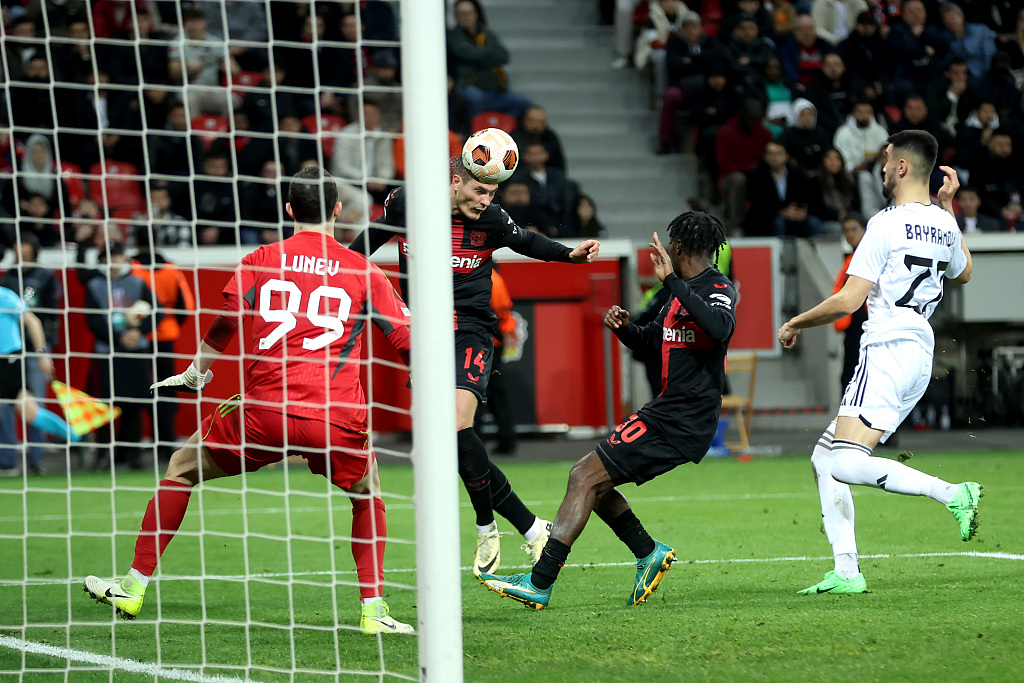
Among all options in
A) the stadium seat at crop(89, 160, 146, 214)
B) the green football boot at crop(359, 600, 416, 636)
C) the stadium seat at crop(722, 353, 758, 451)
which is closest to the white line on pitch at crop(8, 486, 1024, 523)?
the stadium seat at crop(722, 353, 758, 451)

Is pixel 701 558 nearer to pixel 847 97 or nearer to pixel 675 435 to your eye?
pixel 675 435

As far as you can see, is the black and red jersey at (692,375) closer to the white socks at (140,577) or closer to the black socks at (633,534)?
the black socks at (633,534)

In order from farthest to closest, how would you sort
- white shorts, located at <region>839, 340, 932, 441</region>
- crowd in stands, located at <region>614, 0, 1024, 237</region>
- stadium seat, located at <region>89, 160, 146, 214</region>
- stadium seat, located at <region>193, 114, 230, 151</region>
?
crowd in stands, located at <region>614, 0, 1024, 237</region> → stadium seat, located at <region>193, 114, 230, 151</region> → stadium seat, located at <region>89, 160, 146, 214</region> → white shorts, located at <region>839, 340, 932, 441</region>

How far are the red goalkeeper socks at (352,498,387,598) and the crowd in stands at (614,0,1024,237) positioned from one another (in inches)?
439

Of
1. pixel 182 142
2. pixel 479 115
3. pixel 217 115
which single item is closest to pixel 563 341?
pixel 479 115

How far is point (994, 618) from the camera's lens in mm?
4691

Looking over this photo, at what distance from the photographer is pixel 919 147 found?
5340mm

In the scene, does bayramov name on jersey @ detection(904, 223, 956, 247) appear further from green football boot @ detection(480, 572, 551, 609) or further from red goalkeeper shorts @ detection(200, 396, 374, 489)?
red goalkeeper shorts @ detection(200, 396, 374, 489)

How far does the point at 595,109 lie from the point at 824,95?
3.59 m

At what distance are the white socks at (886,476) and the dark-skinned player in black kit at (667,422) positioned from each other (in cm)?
62

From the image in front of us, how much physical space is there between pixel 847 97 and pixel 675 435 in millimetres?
13472

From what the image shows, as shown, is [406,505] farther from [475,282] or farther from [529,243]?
[529,243]

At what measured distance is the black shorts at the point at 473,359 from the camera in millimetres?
5613

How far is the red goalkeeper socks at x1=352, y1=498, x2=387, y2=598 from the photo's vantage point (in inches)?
184
